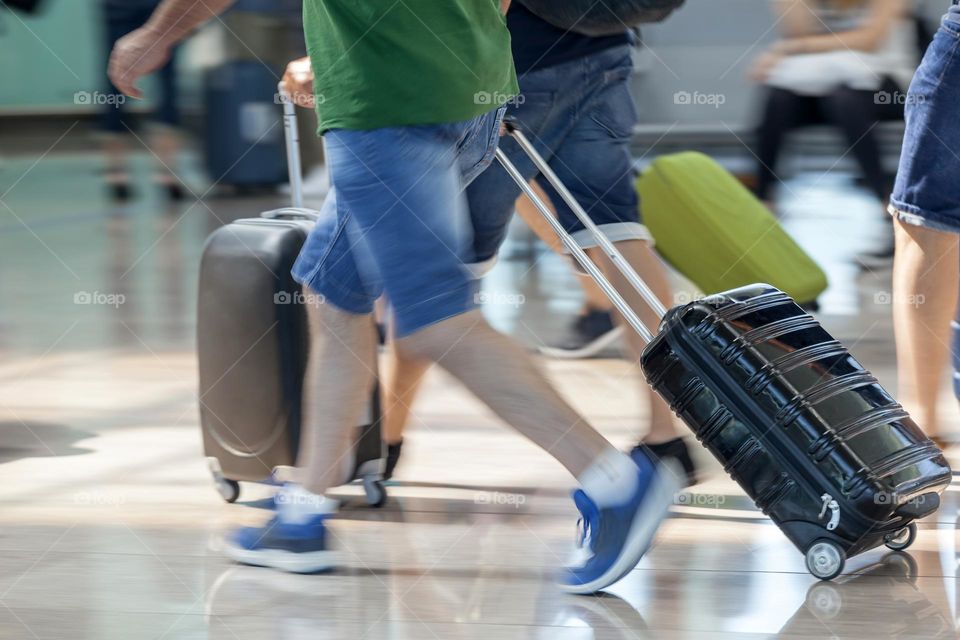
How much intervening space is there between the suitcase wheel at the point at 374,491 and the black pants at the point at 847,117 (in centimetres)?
303

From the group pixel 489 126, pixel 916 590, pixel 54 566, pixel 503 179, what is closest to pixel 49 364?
A: pixel 54 566

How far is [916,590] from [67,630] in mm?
1257

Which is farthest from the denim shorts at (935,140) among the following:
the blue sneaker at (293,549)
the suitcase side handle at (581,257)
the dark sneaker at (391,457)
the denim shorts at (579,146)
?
the blue sneaker at (293,549)

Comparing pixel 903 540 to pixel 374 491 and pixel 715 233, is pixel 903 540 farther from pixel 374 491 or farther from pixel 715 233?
pixel 715 233

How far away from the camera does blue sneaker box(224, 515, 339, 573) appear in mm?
2117

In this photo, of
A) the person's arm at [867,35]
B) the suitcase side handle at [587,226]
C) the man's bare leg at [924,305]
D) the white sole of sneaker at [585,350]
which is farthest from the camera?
the person's arm at [867,35]

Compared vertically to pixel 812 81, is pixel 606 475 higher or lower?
higher

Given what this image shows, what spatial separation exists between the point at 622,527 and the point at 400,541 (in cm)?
49

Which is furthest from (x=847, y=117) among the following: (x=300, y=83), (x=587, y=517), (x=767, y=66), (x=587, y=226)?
(x=587, y=517)

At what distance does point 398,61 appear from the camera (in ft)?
Answer: 6.14

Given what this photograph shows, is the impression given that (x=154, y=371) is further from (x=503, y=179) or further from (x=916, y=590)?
(x=916, y=590)

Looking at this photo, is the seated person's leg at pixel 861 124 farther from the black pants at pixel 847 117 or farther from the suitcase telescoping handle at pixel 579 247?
the suitcase telescoping handle at pixel 579 247

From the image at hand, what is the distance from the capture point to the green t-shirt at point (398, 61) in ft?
6.11

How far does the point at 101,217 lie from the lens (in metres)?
6.33
